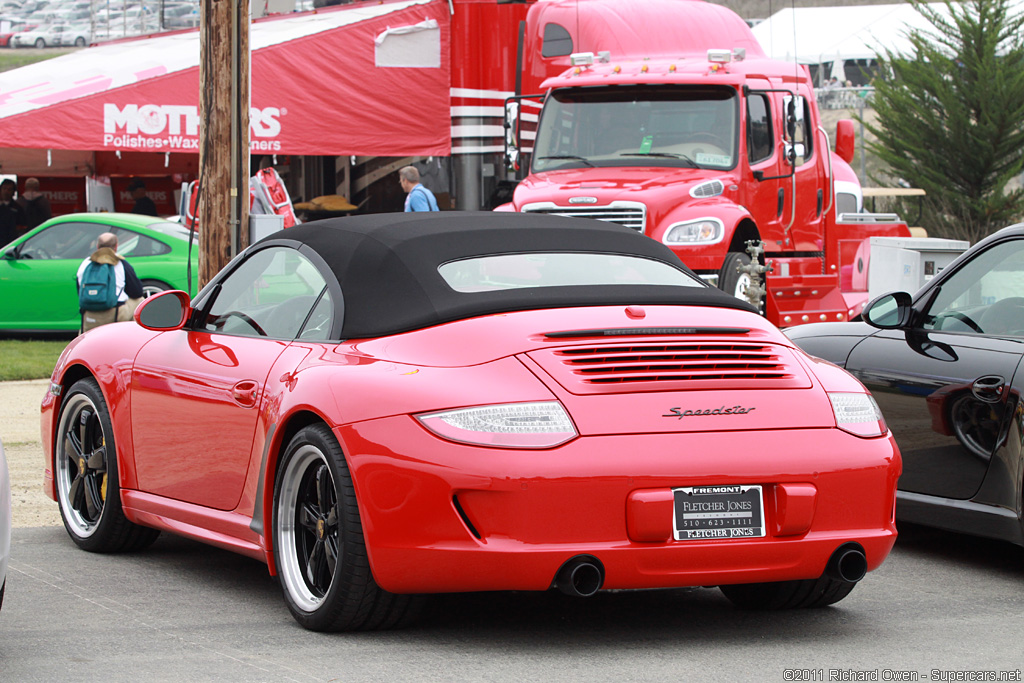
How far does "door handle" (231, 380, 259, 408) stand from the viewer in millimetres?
5395

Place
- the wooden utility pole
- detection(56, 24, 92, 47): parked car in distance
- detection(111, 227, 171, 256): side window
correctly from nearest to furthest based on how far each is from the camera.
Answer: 1. the wooden utility pole
2. detection(111, 227, 171, 256): side window
3. detection(56, 24, 92, 47): parked car in distance

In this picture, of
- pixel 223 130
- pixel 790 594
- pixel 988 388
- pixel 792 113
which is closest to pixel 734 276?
pixel 792 113

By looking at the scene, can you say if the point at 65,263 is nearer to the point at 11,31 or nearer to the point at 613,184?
the point at 613,184

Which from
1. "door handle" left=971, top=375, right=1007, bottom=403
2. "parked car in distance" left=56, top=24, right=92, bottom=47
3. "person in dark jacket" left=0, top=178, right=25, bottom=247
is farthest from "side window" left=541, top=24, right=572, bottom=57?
"parked car in distance" left=56, top=24, right=92, bottom=47

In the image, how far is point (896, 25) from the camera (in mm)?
42000

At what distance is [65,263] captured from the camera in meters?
17.1

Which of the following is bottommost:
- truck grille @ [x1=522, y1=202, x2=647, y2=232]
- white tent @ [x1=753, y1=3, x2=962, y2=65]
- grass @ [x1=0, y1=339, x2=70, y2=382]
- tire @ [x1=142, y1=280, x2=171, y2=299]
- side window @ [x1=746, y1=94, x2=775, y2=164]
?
grass @ [x1=0, y1=339, x2=70, y2=382]

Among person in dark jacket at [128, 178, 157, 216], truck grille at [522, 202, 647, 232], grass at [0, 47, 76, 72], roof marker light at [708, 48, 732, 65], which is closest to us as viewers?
truck grille at [522, 202, 647, 232]

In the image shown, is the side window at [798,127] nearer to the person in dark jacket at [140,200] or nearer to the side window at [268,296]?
the side window at [268,296]

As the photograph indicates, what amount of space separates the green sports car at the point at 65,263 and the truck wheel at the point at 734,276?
21.5ft

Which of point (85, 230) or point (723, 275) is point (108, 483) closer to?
point (723, 275)

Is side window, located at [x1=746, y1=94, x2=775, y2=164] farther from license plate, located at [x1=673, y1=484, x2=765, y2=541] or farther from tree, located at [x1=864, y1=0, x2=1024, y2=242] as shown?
tree, located at [x1=864, y1=0, x2=1024, y2=242]

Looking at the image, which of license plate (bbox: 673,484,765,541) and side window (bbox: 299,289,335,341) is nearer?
license plate (bbox: 673,484,765,541)

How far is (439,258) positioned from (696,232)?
7.94 m
